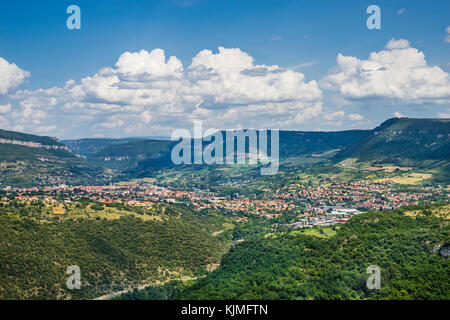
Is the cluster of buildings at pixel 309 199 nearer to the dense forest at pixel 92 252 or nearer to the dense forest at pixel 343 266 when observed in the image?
the dense forest at pixel 92 252

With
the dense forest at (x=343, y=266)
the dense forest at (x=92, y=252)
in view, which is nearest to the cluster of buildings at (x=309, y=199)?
the dense forest at (x=92, y=252)

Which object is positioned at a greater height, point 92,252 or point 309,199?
point 92,252

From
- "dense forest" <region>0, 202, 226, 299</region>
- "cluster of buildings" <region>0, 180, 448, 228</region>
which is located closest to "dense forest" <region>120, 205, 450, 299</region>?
"dense forest" <region>0, 202, 226, 299</region>

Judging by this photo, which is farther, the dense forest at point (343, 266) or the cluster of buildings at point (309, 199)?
the cluster of buildings at point (309, 199)

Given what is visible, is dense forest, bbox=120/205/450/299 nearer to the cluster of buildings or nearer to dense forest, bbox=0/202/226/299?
dense forest, bbox=0/202/226/299

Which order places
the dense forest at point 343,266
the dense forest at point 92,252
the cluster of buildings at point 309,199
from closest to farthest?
the dense forest at point 343,266 < the dense forest at point 92,252 < the cluster of buildings at point 309,199

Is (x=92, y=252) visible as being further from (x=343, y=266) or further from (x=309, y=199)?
(x=309, y=199)

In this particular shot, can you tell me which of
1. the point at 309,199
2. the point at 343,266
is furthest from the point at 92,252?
the point at 309,199

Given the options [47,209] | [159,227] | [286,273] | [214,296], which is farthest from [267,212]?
[214,296]

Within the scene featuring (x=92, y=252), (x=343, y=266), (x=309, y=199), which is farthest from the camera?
(x=309, y=199)

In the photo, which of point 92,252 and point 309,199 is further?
point 309,199
